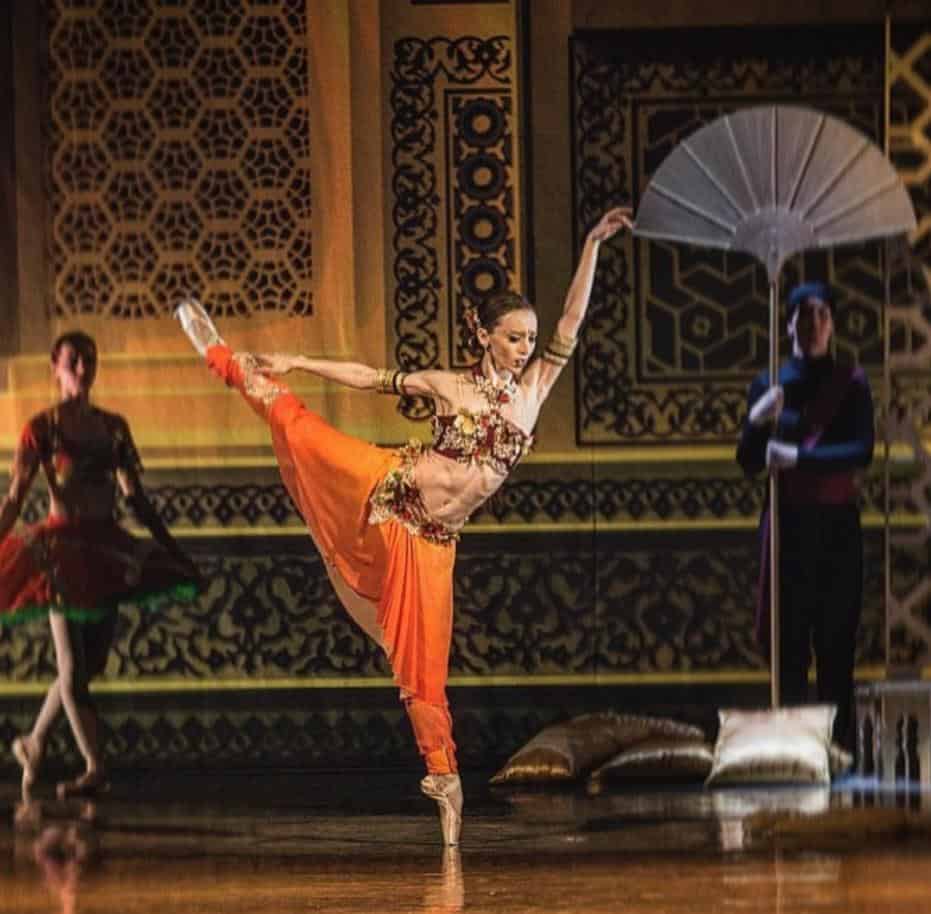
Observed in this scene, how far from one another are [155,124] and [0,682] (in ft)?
6.13

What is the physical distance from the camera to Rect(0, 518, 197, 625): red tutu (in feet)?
23.6

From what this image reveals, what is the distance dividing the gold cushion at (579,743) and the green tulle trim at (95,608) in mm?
1139

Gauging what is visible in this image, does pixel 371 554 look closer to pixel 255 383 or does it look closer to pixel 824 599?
pixel 255 383

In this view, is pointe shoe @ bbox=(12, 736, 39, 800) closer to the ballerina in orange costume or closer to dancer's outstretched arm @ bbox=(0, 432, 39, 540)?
dancer's outstretched arm @ bbox=(0, 432, 39, 540)

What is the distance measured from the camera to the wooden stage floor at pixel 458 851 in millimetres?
5266

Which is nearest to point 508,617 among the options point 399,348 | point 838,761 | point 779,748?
point 399,348

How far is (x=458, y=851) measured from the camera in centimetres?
601

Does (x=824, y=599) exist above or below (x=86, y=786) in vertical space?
above

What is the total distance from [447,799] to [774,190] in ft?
6.86

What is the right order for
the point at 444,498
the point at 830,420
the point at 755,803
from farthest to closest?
the point at 830,420 → the point at 755,803 → the point at 444,498

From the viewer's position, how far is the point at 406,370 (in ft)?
25.2

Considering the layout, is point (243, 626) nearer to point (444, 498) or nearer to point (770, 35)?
point (444, 498)

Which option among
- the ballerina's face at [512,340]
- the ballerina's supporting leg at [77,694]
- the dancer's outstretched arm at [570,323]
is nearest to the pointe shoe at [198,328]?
the ballerina's face at [512,340]

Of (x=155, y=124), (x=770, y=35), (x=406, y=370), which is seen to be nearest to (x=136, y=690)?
(x=406, y=370)
